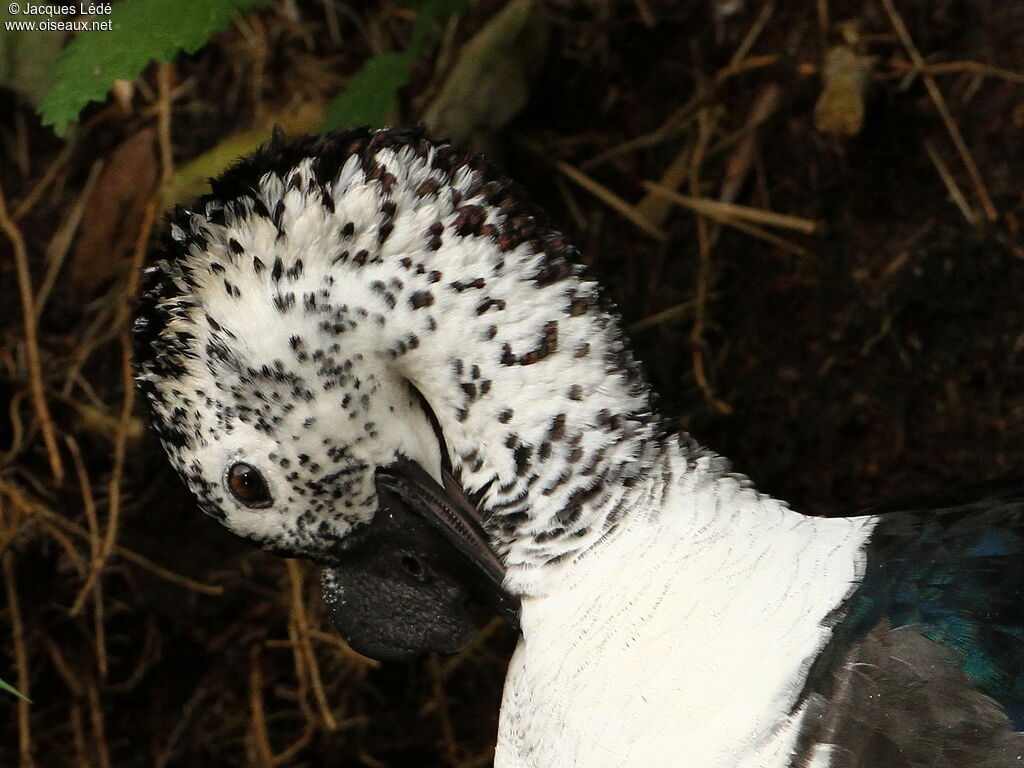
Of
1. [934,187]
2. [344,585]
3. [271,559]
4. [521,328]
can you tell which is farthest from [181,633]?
[934,187]

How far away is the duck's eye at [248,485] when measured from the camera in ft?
4.76

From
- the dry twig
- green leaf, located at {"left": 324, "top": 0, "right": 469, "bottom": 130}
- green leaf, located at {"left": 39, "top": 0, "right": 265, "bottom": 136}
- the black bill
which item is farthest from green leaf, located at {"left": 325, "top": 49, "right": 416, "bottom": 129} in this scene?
the dry twig

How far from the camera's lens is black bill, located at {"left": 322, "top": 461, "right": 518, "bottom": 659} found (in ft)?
5.00

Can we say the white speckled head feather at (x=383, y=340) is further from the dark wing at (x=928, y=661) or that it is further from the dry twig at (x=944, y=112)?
the dry twig at (x=944, y=112)

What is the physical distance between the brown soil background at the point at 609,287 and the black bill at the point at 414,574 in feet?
2.81

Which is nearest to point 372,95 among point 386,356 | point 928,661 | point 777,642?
point 386,356

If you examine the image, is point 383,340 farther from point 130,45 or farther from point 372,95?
point 372,95

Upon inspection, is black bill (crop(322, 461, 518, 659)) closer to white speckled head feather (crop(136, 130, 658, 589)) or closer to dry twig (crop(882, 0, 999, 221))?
white speckled head feather (crop(136, 130, 658, 589))

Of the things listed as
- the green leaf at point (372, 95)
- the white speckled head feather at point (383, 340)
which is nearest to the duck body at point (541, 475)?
the white speckled head feather at point (383, 340)

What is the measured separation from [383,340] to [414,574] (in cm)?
38

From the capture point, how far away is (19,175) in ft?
8.61

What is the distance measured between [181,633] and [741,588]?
160 cm

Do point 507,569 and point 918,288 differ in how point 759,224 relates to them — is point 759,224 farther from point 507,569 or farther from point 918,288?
point 507,569

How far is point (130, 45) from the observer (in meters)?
1.50
